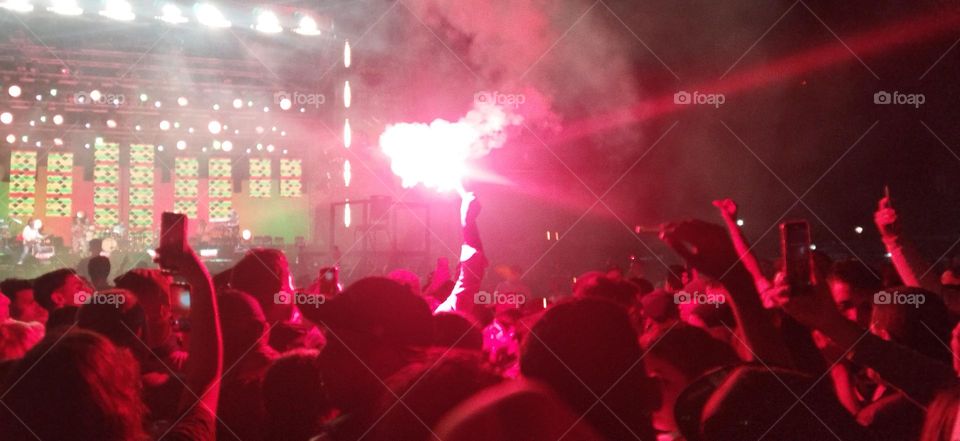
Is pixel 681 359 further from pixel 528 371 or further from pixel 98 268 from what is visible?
pixel 98 268

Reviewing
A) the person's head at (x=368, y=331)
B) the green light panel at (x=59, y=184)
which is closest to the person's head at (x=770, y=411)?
the person's head at (x=368, y=331)

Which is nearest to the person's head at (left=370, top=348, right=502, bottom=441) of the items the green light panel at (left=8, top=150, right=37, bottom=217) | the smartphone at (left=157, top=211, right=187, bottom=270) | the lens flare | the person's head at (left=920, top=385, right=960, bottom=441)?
the smartphone at (left=157, top=211, right=187, bottom=270)

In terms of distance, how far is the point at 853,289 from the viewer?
362cm

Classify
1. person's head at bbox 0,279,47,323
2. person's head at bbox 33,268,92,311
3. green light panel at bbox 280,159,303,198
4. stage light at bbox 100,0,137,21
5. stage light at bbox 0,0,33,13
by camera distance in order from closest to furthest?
person's head at bbox 33,268,92,311 → person's head at bbox 0,279,47,323 → stage light at bbox 0,0,33,13 → stage light at bbox 100,0,137,21 → green light panel at bbox 280,159,303,198

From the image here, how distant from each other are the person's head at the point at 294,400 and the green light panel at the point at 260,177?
19.3 meters

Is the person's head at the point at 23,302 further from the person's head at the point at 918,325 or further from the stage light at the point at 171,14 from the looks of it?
the stage light at the point at 171,14

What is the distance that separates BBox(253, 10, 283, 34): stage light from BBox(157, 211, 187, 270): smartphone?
1731 cm

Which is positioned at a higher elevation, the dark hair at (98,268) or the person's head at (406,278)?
the person's head at (406,278)

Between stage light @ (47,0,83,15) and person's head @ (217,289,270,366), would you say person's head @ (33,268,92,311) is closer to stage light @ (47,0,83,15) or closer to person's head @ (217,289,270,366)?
person's head @ (217,289,270,366)

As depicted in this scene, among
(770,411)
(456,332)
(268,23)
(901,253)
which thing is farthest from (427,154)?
(268,23)

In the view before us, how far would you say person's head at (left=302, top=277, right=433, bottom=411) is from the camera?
7.58ft

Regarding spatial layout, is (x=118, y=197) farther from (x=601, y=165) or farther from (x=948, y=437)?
(x=948, y=437)

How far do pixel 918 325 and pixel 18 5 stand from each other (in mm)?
19483

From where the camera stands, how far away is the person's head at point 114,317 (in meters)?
2.92
